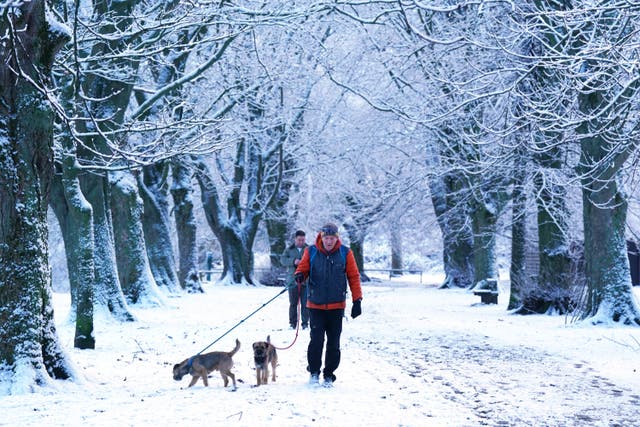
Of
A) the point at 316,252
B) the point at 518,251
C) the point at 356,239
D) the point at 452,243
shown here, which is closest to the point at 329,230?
the point at 316,252

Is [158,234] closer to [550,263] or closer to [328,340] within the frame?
[550,263]

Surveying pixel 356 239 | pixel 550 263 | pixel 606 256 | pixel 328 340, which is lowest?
pixel 328 340

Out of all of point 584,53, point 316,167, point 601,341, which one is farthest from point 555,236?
point 316,167

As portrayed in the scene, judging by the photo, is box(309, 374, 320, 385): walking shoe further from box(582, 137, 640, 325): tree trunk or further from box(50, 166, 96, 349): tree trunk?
box(582, 137, 640, 325): tree trunk

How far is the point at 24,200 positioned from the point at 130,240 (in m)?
12.7

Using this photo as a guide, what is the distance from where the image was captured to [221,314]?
2139 cm

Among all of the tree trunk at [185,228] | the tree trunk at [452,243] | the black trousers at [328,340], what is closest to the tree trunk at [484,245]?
the tree trunk at [452,243]

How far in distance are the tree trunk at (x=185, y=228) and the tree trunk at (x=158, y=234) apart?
306 cm

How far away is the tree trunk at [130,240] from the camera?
2133cm

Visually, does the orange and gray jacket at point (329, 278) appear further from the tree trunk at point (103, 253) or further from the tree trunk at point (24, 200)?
the tree trunk at point (103, 253)

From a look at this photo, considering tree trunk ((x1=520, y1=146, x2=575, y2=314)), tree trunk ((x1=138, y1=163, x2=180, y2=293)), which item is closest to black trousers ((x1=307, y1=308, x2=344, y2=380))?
tree trunk ((x1=520, y1=146, x2=575, y2=314))

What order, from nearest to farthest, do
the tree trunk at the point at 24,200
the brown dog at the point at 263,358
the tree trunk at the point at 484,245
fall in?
1. the tree trunk at the point at 24,200
2. the brown dog at the point at 263,358
3. the tree trunk at the point at 484,245

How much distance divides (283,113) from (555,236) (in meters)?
16.7

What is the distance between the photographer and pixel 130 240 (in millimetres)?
21750
